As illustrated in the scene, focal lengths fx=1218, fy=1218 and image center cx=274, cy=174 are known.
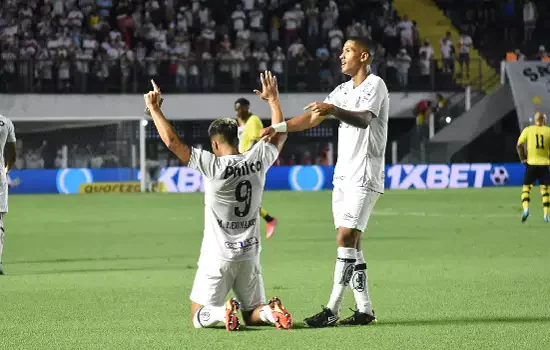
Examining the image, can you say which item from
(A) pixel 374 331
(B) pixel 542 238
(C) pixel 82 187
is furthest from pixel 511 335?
(C) pixel 82 187

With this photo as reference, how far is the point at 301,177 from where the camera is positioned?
126 feet

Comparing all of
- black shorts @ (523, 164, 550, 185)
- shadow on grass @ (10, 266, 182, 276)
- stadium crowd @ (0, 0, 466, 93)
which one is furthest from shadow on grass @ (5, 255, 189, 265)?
stadium crowd @ (0, 0, 466, 93)

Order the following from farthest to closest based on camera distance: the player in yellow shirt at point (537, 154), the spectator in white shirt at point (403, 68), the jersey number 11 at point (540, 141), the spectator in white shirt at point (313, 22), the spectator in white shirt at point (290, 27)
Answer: the spectator in white shirt at point (313, 22) → the spectator in white shirt at point (290, 27) → the spectator in white shirt at point (403, 68) → the jersey number 11 at point (540, 141) → the player in yellow shirt at point (537, 154)

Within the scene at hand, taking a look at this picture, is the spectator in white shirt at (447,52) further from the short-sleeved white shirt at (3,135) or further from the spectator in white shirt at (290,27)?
the short-sleeved white shirt at (3,135)

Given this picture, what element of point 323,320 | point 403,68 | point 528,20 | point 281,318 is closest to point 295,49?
point 403,68

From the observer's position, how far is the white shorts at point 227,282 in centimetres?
892

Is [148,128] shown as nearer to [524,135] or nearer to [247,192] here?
[524,135]

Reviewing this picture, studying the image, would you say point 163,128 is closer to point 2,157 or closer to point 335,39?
point 2,157

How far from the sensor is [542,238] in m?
18.8

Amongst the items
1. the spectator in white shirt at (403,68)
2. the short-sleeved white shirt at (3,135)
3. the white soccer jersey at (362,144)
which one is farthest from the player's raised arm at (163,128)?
the spectator in white shirt at (403,68)

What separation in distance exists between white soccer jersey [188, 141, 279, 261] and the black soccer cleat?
697mm

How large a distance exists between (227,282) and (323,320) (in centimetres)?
81

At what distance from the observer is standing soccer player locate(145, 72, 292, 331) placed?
879cm

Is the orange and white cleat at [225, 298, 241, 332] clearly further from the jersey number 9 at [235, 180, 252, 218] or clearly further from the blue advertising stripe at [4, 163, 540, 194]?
the blue advertising stripe at [4, 163, 540, 194]
